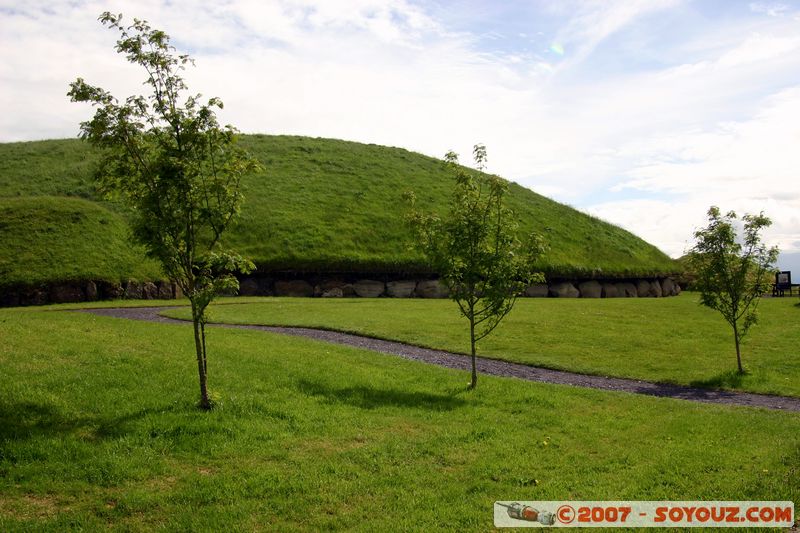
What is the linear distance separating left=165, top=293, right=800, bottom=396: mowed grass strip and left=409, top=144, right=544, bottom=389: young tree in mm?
6408

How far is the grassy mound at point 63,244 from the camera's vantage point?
37.8 metres

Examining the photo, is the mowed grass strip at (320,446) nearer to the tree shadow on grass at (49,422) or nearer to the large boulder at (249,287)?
the tree shadow on grass at (49,422)

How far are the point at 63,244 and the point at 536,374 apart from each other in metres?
36.2

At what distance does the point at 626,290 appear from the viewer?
5522 centimetres

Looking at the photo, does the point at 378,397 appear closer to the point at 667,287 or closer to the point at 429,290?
the point at 429,290

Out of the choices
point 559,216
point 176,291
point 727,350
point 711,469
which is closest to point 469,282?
point 711,469

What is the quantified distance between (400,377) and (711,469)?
9872 mm

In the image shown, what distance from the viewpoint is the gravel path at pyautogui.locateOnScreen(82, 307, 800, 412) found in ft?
61.7

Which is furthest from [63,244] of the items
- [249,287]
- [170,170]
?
[170,170]

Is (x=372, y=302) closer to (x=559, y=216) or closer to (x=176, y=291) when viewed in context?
(x=176, y=291)

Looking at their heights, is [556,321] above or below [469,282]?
below

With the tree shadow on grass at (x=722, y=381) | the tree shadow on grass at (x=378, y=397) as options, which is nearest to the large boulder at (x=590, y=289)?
the tree shadow on grass at (x=722, y=381)

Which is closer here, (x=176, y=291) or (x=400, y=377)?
(x=400, y=377)

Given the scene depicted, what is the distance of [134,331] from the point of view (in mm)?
22141
